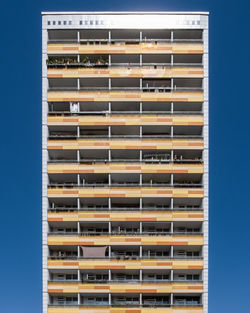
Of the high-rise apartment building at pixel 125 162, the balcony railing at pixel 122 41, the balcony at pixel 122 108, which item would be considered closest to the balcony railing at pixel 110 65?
the high-rise apartment building at pixel 125 162

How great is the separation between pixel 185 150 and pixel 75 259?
21.0 meters

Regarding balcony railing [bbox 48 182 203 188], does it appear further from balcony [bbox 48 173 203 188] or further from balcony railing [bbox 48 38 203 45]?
balcony railing [bbox 48 38 203 45]

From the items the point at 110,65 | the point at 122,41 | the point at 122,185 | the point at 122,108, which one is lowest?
the point at 122,185

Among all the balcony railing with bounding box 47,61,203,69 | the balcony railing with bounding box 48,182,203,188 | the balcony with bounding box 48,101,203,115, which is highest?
the balcony railing with bounding box 47,61,203,69

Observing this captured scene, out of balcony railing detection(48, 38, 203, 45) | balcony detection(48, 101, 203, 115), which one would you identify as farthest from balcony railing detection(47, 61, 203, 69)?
balcony detection(48, 101, 203, 115)

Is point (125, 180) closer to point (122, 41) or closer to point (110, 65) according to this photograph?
point (110, 65)

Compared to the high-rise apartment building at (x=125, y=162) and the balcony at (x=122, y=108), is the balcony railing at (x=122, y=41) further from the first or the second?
the balcony at (x=122, y=108)

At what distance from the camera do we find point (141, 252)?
54.5m

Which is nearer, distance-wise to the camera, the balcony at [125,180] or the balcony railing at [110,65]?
the balcony at [125,180]

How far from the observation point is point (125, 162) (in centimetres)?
5550

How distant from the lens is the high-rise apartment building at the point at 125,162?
54.1 meters

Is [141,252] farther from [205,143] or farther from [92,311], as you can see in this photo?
[205,143]

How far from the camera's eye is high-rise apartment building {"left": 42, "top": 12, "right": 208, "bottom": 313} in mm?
54062

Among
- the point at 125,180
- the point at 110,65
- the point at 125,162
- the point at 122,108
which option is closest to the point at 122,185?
the point at 125,180
